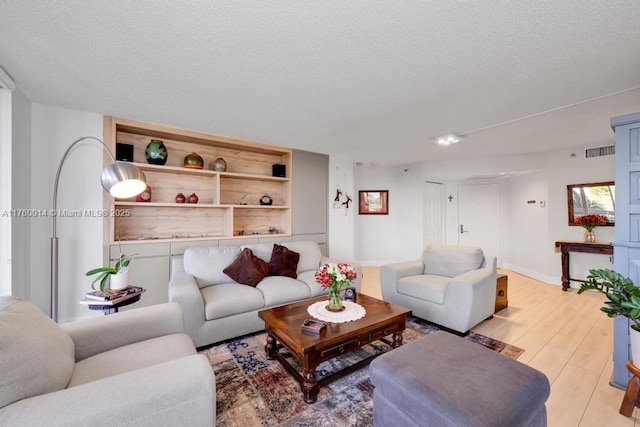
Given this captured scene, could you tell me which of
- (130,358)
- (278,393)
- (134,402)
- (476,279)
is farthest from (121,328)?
(476,279)

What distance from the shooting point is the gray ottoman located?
3.43 ft

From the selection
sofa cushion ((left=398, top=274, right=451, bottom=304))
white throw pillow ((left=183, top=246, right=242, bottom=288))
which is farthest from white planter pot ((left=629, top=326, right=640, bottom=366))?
white throw pillow ((left=183, top=246, right=242, bottom=288))

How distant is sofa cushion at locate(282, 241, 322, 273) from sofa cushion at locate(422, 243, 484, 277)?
147 centimetres

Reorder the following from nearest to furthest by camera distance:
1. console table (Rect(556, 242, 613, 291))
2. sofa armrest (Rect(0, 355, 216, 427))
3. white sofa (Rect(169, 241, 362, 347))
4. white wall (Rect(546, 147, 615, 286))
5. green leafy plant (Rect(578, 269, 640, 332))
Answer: sofa armrest (Rect(0, 355, 216, 427)) < green leafy plant (Rect(578, 269, 640, 332)) < white sofa (Rect(169, 241, 362, 347)) < console table (Rect(556, 242, 613, 291)) < white wall (Rect(546, 147, 615, 286))

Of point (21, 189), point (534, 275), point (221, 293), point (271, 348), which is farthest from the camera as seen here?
point (534, 275)

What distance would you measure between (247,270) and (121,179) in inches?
59.6

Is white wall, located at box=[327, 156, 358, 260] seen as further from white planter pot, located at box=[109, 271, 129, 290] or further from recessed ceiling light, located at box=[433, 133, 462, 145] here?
white planter pot, located at box=[109, 271, 129, 290]

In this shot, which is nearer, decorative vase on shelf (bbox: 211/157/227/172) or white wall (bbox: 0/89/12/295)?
white wall (bbox: 0/89/12/295)

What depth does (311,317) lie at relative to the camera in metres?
2.08

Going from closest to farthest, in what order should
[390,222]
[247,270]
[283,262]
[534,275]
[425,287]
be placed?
[425,287] → [247,270] → [283,262] → [534,275] → [390,222]

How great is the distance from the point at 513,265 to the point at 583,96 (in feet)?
13.6

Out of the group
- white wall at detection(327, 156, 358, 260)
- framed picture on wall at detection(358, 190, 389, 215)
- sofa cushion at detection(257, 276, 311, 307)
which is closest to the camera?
sofa cushion at detection(257, 276, 311, 307)

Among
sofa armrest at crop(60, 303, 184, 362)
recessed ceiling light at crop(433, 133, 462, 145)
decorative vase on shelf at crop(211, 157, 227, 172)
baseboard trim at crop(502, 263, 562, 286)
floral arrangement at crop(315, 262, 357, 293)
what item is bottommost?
baseboard trim at crop(502, 263, 562, 286)

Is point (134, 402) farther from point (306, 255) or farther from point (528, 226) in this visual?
point (528, 226)
